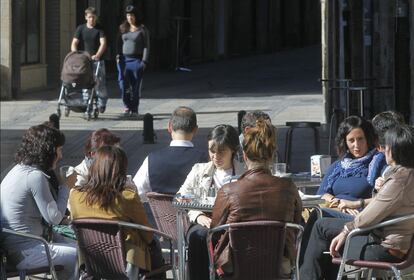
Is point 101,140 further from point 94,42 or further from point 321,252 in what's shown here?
point 94,42

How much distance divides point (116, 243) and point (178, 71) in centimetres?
2443

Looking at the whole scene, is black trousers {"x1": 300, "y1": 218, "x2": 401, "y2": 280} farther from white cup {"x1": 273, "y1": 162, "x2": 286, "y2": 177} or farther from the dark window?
the dark window

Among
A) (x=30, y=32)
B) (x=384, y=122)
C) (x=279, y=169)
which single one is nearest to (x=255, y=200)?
(x=279, y=169)

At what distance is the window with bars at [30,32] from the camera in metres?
24.8

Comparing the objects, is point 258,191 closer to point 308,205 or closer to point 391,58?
point 308,205

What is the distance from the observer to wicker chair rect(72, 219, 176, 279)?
7359mm

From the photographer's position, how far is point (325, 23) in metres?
19.1

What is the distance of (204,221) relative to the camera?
26.4 feet

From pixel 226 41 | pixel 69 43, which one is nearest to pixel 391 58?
pixel 69 43

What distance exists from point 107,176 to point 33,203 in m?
0.63

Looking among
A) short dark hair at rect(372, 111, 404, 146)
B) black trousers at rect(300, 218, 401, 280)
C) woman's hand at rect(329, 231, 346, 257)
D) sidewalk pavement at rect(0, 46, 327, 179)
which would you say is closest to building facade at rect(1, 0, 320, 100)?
sidewalk pavement at rect(0, 46, 327, 179)

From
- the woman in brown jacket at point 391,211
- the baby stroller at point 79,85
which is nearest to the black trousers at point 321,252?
the woman in brown jacket at point 391,211

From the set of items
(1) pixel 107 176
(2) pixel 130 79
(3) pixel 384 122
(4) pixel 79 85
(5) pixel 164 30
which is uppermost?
(5) pixel 164 30

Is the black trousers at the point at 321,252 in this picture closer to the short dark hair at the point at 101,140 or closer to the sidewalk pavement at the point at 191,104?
the short dark hair at the point at 101,140
